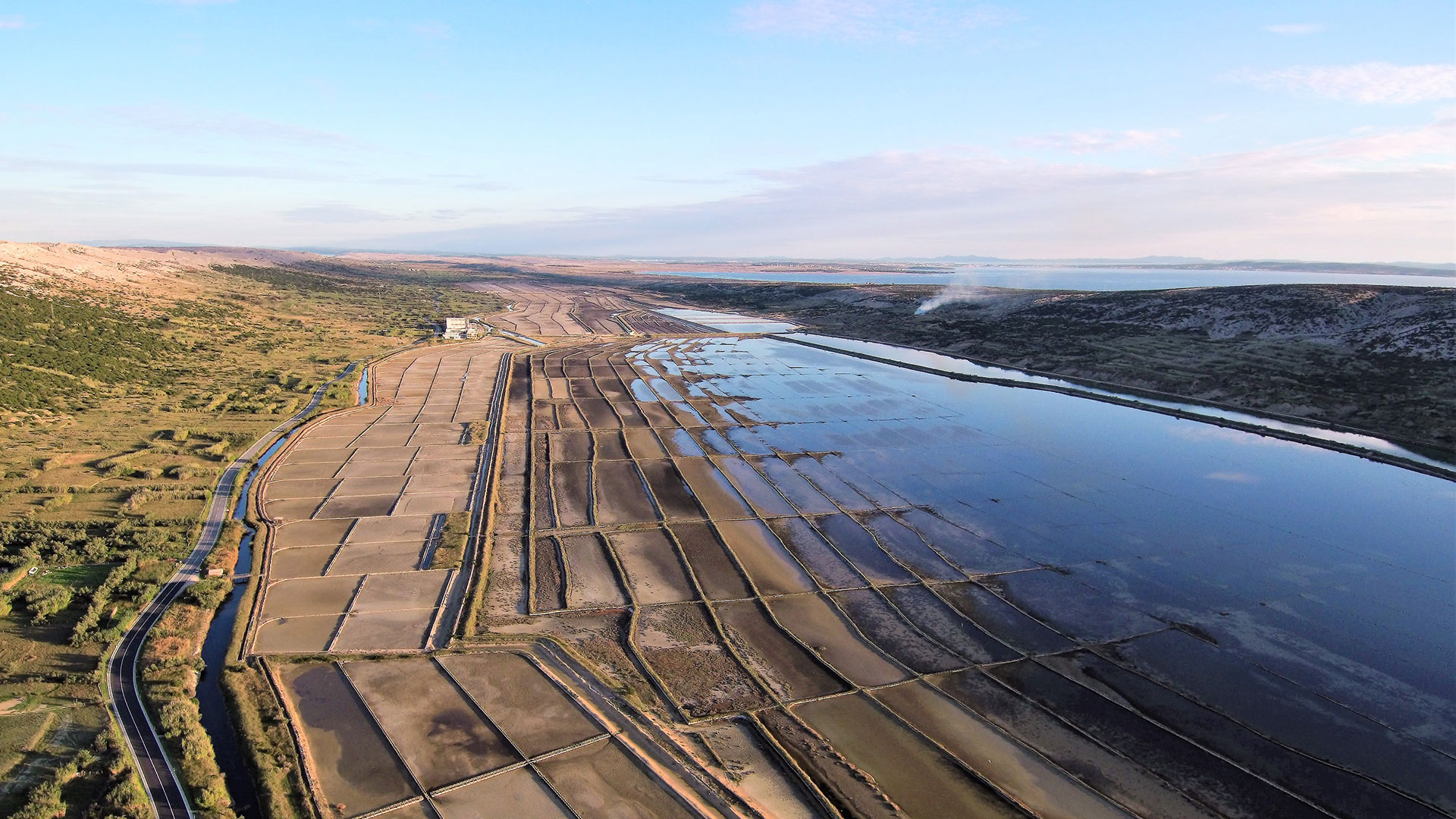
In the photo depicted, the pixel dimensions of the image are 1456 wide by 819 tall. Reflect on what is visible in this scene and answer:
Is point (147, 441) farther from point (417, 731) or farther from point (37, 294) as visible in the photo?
point (37, 294)

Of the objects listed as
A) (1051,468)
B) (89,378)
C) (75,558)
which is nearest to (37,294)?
(89,378)

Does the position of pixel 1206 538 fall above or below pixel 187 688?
above

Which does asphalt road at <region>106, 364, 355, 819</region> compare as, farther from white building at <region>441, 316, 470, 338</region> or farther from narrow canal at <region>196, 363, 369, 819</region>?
white building at <region>441, 316, 470, 338</region>

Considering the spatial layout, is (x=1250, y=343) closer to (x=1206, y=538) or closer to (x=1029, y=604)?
(x=1206, y=538)

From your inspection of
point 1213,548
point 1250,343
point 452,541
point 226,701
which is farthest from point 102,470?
point 1250,343

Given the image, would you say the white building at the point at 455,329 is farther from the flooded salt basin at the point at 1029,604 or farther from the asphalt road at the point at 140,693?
the asphalt road at the point at 140,693

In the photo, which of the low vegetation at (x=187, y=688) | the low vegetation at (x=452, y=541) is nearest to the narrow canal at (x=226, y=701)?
the low vegetation at (x=187, y=688)
